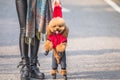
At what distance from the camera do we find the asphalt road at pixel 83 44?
731 centimetres

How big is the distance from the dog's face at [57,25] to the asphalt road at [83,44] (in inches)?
35.9

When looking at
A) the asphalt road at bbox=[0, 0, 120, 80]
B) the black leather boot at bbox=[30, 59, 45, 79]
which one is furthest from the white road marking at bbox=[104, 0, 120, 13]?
the black leather boot at bbox=[30, 59, 45, 79]

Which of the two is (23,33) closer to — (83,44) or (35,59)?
(35,59)

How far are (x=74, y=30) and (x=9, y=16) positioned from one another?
259 cm

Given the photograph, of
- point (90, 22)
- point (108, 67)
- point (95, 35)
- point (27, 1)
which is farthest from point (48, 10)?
point (90, 22)

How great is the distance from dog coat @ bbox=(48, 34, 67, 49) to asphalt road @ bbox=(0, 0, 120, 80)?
0.72m

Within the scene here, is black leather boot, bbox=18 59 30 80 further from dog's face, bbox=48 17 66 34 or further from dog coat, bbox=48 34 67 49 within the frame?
dog's face, bbox=48 17 66 34

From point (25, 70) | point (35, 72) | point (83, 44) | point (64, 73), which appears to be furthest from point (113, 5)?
point (64, 73)

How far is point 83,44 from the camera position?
9.71 metres

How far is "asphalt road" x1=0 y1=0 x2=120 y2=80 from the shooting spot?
24.0 ft

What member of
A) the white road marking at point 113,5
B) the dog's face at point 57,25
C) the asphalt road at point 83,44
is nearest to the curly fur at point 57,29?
the dog's face at point 57,25

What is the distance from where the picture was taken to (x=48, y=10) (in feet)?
21.8

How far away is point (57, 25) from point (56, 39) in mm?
216

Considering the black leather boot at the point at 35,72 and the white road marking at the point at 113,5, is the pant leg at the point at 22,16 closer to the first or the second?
the black leather boot at the point at 35,72
